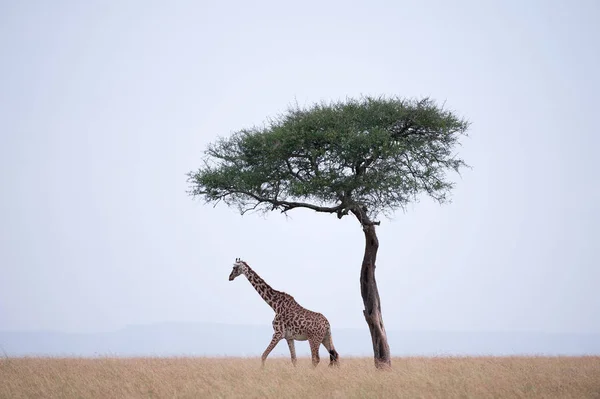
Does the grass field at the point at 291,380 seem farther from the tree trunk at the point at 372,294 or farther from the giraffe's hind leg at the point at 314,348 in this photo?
the tree trunk at the point at 372,294

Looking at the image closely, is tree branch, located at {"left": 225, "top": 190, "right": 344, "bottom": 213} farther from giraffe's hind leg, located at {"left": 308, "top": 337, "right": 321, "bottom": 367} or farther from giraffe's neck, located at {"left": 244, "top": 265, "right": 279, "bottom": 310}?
giraffe's hind leg, located at {"left": 308, "top": 337, "right": 321, "bottom": 367}

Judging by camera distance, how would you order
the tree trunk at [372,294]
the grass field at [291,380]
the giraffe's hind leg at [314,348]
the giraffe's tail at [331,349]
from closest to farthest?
1. the grass field at [291,380]
2. the giraffe's hind leg at [314,348]
3. the giraffe's tail at [331,349]
4. the tree trunk at [372,294]

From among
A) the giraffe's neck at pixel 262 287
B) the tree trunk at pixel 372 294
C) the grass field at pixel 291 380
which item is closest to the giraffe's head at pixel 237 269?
the giraffe's neck at pixel 262 287

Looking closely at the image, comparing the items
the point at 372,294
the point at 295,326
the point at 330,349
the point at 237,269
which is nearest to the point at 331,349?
the point at 330,349

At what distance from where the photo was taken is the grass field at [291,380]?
55.9ft

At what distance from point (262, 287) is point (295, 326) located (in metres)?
2.06

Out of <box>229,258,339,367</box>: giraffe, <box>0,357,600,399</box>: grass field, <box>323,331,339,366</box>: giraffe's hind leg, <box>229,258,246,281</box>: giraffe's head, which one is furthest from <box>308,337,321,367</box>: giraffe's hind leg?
<box>229,258,246,281</box>: giraffe's head

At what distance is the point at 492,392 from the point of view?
1680 centimetres

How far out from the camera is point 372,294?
2495cm

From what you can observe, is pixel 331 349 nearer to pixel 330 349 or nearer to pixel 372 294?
pixel 330 349

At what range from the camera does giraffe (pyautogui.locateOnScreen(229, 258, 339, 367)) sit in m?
23.0

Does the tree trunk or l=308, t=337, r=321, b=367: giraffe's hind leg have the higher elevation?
the tree trunk

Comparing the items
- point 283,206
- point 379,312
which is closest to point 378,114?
point 283,206

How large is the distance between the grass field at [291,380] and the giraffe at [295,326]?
57 cm
